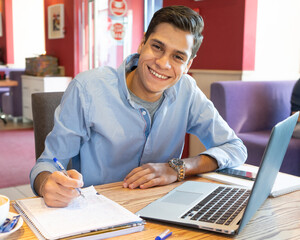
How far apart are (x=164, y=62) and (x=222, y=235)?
67cm

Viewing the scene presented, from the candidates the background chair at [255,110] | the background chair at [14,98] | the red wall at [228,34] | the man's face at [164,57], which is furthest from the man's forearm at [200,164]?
the background chair at [14,98]

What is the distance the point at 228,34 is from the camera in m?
3.45

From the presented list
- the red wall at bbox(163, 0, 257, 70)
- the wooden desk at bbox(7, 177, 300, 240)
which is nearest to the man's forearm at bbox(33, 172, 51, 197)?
the wooden desk at bbox(7, 177, 300, 240)

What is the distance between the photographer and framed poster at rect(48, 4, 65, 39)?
6376 millimetres

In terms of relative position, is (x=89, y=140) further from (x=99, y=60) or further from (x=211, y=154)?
(x=99, y=60)

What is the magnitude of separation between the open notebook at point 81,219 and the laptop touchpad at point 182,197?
17 cm

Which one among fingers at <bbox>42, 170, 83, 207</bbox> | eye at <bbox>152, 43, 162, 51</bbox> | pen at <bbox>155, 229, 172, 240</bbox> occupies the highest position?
eye at <bbox>152, 43, 162, 51</bbox>

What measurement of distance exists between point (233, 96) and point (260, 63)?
0.89 meters

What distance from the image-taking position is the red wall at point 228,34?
3.33 meters

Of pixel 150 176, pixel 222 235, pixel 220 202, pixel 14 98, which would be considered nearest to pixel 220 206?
pixel 220 202

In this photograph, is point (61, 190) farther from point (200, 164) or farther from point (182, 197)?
point (200, 164)

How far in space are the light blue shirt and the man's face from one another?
88 millimetres

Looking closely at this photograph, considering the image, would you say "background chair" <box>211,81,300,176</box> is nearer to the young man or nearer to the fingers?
the young man

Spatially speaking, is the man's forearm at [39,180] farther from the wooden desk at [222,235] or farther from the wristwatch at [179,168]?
the wristwatch at [179,168]
